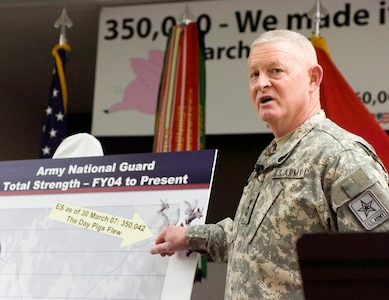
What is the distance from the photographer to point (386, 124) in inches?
154

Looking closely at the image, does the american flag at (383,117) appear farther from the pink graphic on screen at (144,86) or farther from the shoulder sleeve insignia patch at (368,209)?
the shoulder sleeve insignia patch at (368,209)

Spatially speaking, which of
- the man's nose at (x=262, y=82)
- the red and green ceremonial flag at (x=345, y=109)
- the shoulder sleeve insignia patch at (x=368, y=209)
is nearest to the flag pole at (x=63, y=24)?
the red and green ceremonial flag at (x=345, y=109)

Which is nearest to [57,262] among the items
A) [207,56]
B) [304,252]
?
[304,252]

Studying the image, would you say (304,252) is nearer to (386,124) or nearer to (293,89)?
(293,89)

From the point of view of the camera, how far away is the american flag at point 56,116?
396 centimetres

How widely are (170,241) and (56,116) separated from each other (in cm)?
252

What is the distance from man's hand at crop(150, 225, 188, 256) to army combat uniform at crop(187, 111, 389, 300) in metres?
0.17

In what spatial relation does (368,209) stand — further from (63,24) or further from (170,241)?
(63,24)

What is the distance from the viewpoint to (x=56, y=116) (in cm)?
405

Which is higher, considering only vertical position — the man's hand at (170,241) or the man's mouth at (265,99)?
the man's mouth at (265,99)

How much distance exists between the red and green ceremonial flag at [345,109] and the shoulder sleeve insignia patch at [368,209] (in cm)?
139

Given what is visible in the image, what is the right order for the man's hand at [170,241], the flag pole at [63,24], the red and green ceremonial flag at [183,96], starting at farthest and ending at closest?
the flag pole at [63,24] → the red and green ceremonial flag at [183,96] → the man's hand at [170,241]

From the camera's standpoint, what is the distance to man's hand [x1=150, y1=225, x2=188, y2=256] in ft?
5.46

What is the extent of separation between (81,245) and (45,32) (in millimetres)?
3281
